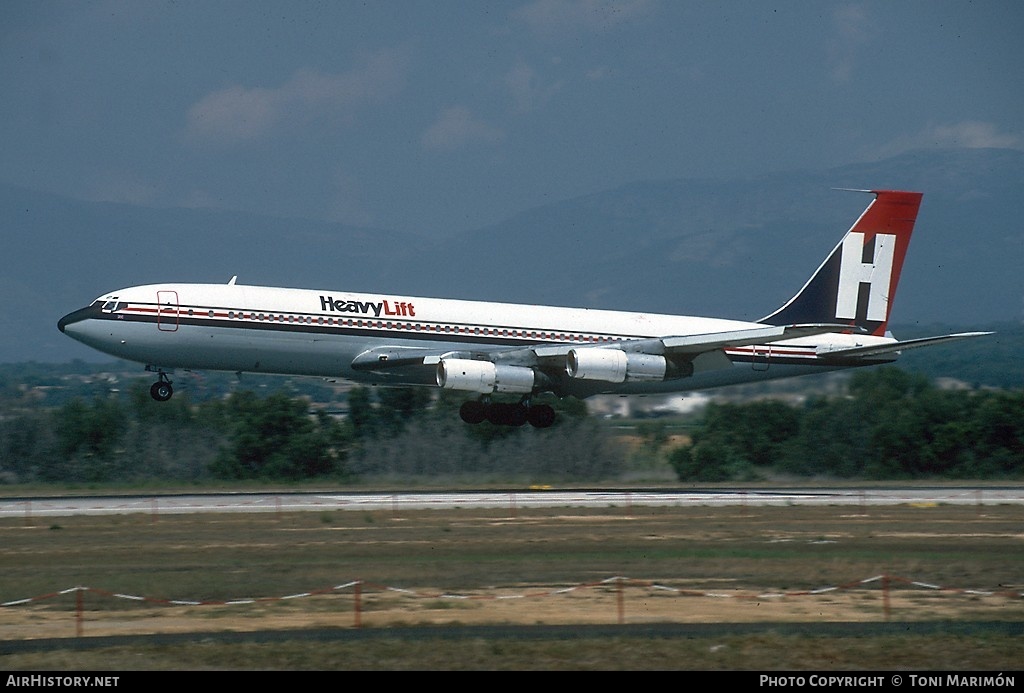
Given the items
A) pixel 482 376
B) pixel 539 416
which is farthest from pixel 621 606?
pixel 539 416

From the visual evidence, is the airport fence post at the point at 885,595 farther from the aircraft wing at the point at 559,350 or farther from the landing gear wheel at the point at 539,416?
the landing gear wheel at the point at 539,416

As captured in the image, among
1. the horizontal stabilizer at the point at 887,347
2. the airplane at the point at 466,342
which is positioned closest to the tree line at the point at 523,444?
the airplane at the point at 466,342

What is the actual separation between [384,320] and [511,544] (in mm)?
17628

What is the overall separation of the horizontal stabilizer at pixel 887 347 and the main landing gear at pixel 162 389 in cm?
2481

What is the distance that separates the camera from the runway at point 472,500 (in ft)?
127

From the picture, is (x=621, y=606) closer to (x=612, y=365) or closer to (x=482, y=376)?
(x=482, y=376)

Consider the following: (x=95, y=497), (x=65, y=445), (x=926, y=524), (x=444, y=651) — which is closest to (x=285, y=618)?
(x=444, y=651)

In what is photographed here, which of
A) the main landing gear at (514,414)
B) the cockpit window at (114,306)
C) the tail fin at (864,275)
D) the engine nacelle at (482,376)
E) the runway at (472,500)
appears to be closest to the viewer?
the runway at (472,500)

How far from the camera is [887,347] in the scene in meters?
48.3

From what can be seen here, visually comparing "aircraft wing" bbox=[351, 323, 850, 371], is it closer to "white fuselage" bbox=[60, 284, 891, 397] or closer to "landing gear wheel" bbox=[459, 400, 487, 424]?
"white fuselage" bbox=[60, 284, 891, 397]

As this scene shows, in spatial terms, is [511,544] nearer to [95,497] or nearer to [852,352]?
[95,497]

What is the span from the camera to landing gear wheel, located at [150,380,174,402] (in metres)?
46.0

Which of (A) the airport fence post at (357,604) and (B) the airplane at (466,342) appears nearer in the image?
(A) the airport fence post at (357,604)

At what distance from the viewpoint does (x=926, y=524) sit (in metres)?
34.7
